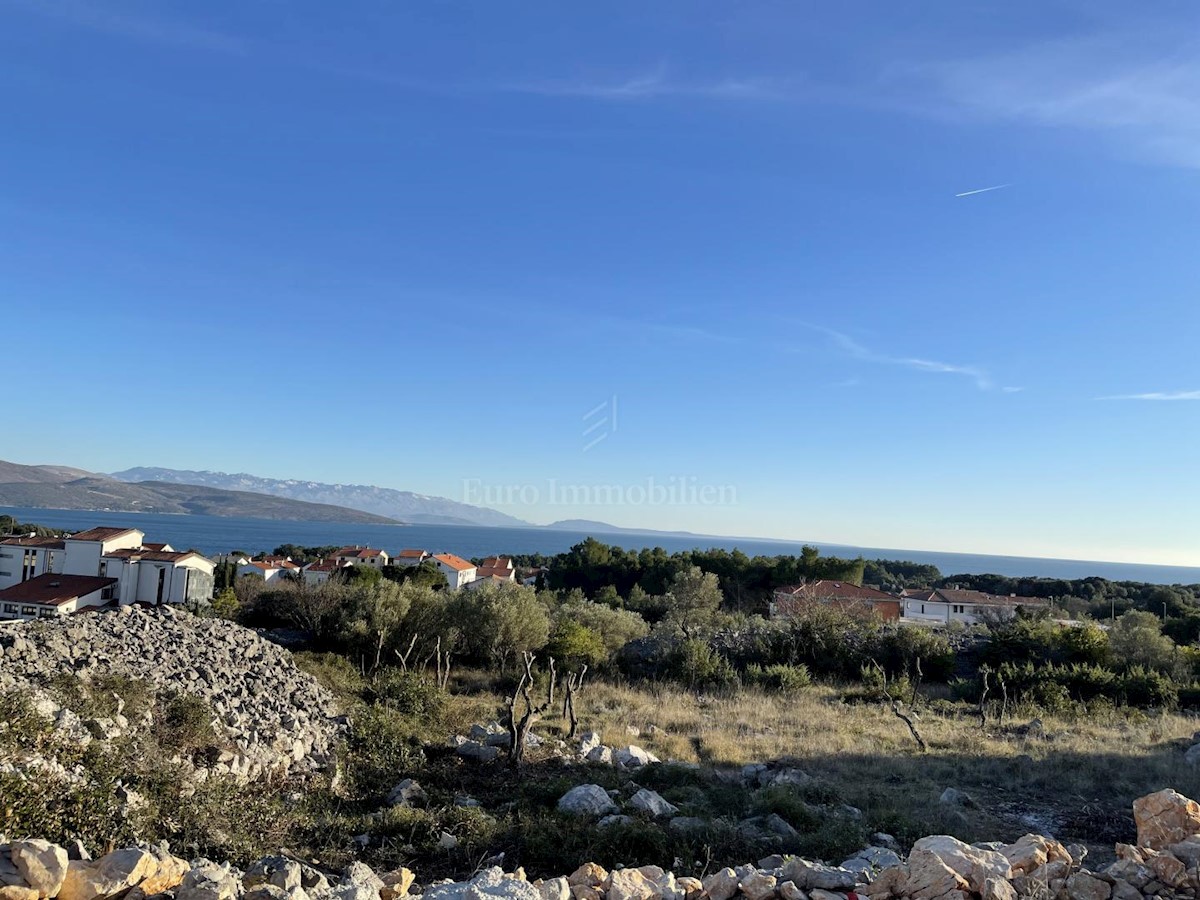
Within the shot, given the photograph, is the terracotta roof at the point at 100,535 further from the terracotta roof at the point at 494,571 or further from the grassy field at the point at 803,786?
the terracotta roof at the point at 494,571

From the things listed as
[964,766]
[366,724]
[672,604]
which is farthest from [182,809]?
[672,604]

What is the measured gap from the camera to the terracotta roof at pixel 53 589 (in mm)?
24359

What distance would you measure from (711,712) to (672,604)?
17261 mm

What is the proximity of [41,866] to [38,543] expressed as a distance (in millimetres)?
37657

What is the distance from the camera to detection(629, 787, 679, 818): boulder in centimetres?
741

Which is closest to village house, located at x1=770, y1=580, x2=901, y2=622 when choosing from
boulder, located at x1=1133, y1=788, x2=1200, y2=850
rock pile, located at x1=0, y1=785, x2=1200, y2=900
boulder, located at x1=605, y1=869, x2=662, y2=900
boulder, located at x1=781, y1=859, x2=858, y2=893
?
boulder, located at x1=1133, y1=788, x2=1200, y2=850

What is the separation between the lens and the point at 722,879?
4809 millimetres

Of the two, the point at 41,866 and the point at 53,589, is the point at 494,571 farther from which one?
the point at 41,866

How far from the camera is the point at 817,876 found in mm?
4867

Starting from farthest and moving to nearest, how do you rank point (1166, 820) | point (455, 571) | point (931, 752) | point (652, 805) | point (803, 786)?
point (455, 571) → point (931, 752) → point (803, 786) → point (652, 805) → point (1166, 820)

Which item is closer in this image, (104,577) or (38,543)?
(104,577)

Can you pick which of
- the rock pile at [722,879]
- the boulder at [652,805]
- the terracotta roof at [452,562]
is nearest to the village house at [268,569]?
the terracotta roof at [452,562]

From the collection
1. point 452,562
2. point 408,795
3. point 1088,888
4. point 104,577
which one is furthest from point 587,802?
point 452,562

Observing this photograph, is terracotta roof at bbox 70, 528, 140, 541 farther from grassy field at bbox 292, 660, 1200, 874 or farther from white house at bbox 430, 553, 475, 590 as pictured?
white house at bbox 430, 553, 475, 590
